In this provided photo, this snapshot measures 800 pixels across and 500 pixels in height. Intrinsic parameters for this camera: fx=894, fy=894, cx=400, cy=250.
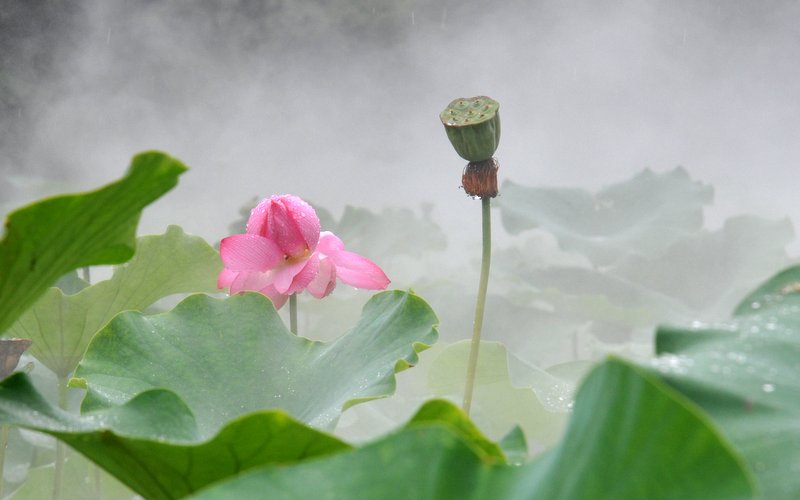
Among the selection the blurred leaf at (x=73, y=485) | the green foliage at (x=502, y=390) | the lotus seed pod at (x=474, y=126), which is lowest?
the blurred leaf at (x=73, y=485)

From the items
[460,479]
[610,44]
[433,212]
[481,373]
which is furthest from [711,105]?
[460,479]

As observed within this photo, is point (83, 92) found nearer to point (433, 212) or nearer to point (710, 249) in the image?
point (433, 212)

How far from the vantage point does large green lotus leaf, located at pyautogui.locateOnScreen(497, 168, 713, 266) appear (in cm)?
237

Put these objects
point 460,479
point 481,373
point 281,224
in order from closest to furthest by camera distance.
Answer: point 460,479 < point 281,224 < point 481,373

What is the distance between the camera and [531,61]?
6.61 metres

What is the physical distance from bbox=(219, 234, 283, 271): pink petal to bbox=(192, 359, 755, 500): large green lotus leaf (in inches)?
20.6

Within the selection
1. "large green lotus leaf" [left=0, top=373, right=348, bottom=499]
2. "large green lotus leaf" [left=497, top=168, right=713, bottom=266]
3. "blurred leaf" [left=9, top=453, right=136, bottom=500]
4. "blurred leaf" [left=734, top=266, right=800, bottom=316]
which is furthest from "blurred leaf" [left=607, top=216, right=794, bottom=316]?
"large green lotus leaf" [left=0, top=373, right=348, bottom=499]

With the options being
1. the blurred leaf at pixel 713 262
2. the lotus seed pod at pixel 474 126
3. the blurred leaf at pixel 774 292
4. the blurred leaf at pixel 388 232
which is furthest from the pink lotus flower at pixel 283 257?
the blurred leaf at pixel 713 262

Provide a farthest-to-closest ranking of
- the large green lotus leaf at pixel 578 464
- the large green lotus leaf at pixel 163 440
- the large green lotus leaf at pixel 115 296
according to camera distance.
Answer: the large green lotus leaf at pixel 115 296, the large green lotus leaf at pixel 163 440, the large green lotus leaf at pixel 578 464

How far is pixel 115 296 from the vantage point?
3.41 ft

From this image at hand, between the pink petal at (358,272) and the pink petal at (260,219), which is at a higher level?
the pink petal at (260,219)

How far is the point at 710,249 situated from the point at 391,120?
3908 millimetres

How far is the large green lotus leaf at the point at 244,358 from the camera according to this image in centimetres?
70

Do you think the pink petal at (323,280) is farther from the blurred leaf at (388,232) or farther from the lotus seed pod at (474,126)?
the blurred leaf at (388,232)
